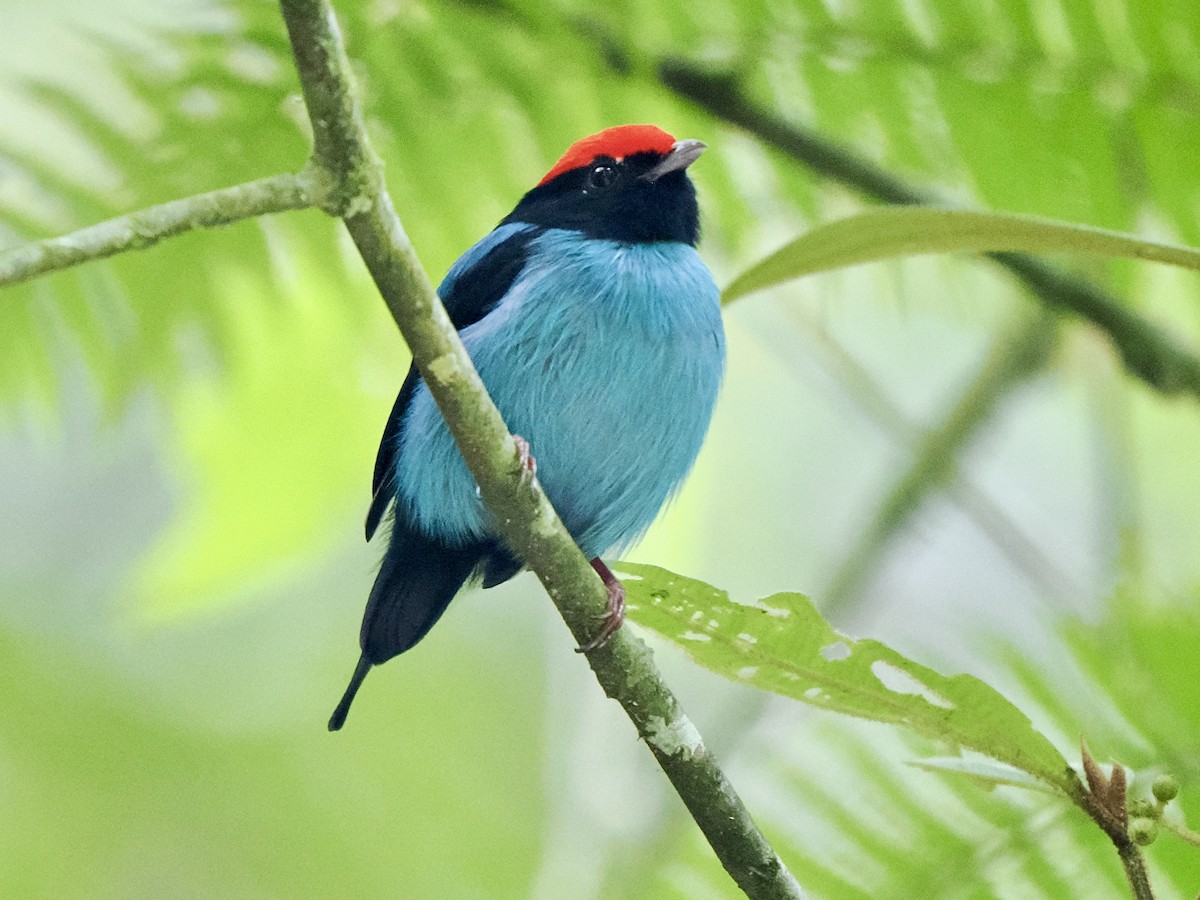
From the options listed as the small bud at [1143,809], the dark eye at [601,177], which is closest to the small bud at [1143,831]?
the small bud at [1143,809]

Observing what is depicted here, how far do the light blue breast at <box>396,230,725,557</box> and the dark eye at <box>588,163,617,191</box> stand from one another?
0.19 meters

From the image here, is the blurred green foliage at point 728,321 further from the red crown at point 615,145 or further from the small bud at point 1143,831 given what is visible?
the small bud at point 1143,831

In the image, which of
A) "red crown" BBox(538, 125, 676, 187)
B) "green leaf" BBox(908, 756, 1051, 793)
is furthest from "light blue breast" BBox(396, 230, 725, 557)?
"green leaf" BBox(908, 756, 1051, 793)

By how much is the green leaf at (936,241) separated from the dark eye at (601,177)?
1036 mm

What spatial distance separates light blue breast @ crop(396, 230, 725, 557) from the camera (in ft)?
8.07

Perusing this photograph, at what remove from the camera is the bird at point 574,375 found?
2.47 meters

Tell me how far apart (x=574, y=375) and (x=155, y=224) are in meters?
1.31

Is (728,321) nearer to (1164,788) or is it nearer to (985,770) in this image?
(985,770)

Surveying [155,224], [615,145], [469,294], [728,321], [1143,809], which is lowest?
[728,321]

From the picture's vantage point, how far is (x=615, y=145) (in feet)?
9.20

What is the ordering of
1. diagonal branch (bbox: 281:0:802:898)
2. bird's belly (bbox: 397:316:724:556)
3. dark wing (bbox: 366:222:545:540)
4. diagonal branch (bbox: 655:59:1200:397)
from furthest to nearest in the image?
1. diagonal branch (bbox: 655:59:1200:397)
2. dark wing (bbox: 366:222:545:540)
3. bird's belly (bbox: 397:316:724:556)
4. diagonal branch (bbox: 281:0:802:898)

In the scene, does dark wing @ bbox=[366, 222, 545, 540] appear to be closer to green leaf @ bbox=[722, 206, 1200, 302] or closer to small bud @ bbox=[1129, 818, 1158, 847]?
green leaf @ bbox=[722, 206, 1200, 302]

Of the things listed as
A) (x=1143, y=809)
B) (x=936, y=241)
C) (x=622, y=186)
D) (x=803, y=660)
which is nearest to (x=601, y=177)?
(x=622, y=186)

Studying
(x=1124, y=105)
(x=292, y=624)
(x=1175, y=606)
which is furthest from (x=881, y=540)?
(x=292, y=624)
